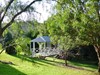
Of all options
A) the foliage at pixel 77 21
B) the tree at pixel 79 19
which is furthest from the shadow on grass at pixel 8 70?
the tree at pixel 79 19

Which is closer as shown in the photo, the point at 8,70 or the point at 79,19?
the point at 79,19

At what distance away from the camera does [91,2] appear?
62.8 ft

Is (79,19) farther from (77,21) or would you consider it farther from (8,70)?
(8,70)

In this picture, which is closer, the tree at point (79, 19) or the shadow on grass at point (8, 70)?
the tree at point (79, 19)

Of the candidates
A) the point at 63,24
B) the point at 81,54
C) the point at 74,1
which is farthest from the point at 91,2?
the point at 81,54

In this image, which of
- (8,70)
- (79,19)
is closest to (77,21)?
(79,19)

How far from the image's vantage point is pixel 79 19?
66.5 ft

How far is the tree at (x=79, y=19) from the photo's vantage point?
19375mm

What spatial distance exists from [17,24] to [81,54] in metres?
24.0

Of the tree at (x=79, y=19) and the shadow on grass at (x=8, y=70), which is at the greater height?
the tree at (x=79, y=19)

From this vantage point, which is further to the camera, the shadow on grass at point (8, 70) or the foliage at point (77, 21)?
the shadow on grass at point (8, 70)

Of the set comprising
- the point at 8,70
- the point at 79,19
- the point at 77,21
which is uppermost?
the point at 79,19

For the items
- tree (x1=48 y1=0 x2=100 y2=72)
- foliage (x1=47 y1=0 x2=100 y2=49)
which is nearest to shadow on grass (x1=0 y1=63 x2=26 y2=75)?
foliage (x1=47 y1=0 x2=100 y2=49)

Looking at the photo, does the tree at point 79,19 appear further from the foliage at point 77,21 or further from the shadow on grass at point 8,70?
the shadow on grass at point 8,70
